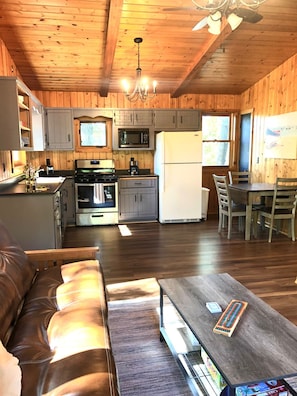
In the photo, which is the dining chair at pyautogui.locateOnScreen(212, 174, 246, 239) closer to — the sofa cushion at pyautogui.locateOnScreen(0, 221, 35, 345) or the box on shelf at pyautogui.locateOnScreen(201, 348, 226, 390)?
the box on shelf at pyautogui.locateOnScreen(201, 348, 226, 390)

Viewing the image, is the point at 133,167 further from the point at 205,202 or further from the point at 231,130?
the point at 231,130

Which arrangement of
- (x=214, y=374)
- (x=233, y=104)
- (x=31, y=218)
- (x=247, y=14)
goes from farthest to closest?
(x=233, y=104) → (x=31, y=218) → (x=247, y=14) → (x=214, y=374)

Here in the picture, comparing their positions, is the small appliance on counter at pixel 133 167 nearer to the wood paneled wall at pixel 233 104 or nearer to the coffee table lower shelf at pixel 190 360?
the wood paneled wall at pixel 233 104

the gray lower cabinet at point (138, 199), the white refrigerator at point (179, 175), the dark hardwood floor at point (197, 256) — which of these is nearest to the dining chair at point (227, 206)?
the dark hardwood floor at point (197, 256)

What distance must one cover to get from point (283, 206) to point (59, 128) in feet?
13.7

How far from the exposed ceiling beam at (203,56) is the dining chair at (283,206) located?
2.07 metres

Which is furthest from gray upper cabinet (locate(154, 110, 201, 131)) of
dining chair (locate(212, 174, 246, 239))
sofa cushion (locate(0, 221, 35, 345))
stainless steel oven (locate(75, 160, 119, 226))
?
sofa cushion (locate(0, 221, 35, 345))

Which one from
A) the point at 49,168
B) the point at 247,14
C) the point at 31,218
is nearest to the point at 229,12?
the point at 247,14

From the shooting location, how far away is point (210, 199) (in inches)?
262

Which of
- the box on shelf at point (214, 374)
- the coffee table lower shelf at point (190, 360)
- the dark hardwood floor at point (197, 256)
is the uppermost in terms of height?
the box on shelf at point (214, 374)

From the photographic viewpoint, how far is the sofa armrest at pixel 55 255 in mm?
2381

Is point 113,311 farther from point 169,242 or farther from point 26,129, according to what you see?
point 26,129

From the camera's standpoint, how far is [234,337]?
1.54 metres

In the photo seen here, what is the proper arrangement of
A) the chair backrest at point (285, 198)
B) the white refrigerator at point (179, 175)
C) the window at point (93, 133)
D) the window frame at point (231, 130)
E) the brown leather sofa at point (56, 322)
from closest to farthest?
the brown leather sofa at point (56, 322)
the chair backrest at point (285, 198)
the white refrigerator at point (179, 175)
the window at point (93, 133)
the window frame at point (231, 130)
